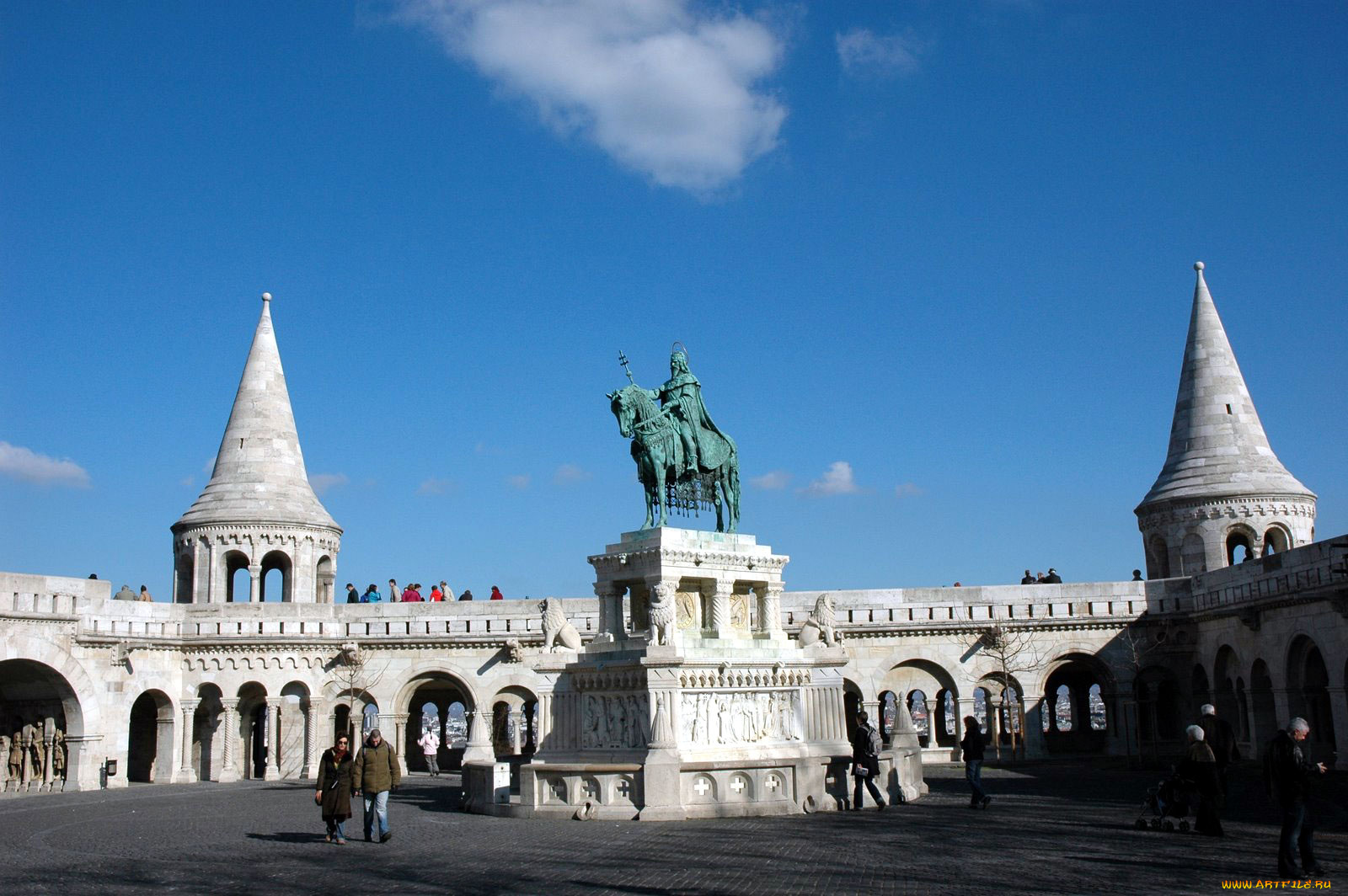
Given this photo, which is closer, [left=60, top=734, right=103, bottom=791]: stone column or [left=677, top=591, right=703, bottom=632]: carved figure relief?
[left=677, top=591, right=703, bottom=632]: carved figure relief

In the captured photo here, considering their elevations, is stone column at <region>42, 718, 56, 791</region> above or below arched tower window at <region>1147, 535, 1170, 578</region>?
below

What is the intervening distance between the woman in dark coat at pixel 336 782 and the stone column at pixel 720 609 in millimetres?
4714

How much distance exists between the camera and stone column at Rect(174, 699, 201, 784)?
24672 millimetres

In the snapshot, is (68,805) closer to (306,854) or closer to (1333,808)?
(306,854)

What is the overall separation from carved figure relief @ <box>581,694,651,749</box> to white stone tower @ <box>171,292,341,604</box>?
14.2 metres

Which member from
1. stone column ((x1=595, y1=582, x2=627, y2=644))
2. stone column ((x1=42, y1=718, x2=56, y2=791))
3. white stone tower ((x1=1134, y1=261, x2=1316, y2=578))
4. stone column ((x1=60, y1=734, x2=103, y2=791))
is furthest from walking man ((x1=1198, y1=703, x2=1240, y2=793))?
stone column ((x1=42, y1=718, x2=56, y2=791))

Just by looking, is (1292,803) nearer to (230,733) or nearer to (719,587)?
(719,587)

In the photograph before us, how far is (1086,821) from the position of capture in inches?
485

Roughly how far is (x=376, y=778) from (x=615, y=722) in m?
3.49

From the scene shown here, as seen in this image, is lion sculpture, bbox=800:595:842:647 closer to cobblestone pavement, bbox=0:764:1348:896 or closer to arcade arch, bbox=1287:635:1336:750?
cobblestone pavement, bbox=0:764:1348:896

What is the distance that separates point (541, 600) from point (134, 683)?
25.1 ft

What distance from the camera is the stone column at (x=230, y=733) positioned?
25297 mm

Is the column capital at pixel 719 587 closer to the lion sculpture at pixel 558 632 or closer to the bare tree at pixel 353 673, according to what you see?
→ the lion sculpture at pixel 558 632

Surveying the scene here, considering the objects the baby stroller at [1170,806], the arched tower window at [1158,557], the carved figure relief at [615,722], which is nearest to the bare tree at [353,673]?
the carved figure relief at [615,722]
